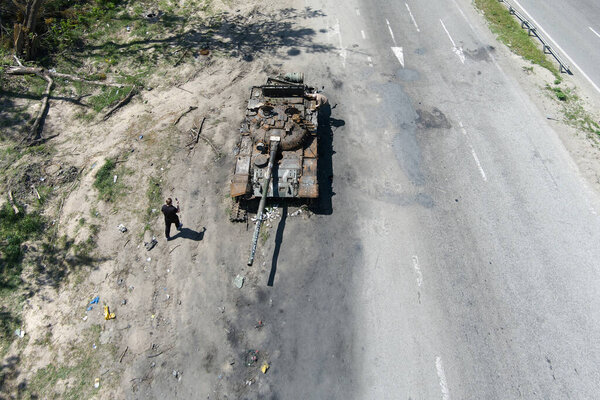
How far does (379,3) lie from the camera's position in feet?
73.9

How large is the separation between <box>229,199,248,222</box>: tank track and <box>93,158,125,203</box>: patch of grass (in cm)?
479

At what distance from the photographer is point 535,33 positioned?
19844 mm

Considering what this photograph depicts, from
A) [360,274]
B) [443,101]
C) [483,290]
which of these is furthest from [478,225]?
[443,101]

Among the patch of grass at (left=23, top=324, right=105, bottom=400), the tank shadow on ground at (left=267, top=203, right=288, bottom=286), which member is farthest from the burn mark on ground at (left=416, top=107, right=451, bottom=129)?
the patch of grass at (left=23, top=324, right=105, bottom=400)

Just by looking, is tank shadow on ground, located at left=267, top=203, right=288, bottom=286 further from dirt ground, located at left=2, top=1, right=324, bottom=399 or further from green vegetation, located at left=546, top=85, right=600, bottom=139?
green vegetation, located at left=546, top=85, right=600, bottom=139

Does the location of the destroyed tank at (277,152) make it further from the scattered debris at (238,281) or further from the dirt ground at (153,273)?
the scattered debris at (238,281)

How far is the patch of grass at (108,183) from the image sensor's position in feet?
44.7

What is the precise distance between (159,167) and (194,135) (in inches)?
86.4

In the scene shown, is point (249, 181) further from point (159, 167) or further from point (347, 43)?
point (347, 43)

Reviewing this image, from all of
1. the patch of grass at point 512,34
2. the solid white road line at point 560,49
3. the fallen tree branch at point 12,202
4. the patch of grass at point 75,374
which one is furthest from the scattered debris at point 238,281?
the solid white road line at point 560,49

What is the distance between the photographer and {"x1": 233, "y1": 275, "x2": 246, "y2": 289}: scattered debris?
11375 mm

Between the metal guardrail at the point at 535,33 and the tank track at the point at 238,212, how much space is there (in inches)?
724

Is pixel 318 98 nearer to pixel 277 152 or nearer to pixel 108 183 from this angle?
pixel 277 152

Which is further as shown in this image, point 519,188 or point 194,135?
point 194,135
